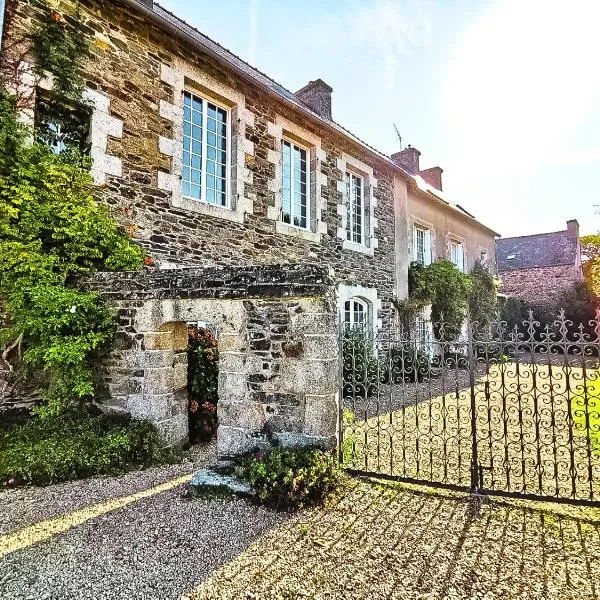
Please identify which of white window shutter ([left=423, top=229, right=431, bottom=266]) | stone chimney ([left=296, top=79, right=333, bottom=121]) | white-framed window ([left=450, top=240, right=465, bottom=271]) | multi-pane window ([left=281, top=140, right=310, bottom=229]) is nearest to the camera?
multi-pane window ([left=281, top=140, right=310, bottom=229])

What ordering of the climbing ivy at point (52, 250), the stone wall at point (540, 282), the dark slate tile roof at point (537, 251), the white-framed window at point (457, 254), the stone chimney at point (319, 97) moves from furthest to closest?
1. the dark slate tile roof at point (537, 251)
2. the stone wall at point (540, 282)
3. the white-framed window at point (457, 254)
4. the stone chimney at point (319, 97)
5. the climbing ivy at point (52, 250)

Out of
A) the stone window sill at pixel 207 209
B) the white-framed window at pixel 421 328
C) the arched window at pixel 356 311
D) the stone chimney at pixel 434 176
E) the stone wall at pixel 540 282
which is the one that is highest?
the stone chimney at pixel 434 176

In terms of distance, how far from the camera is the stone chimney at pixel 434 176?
1622 centimetres

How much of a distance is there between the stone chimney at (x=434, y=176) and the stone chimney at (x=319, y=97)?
7.22 metres

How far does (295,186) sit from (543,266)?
61.4ft

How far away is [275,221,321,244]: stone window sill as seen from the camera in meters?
7.76

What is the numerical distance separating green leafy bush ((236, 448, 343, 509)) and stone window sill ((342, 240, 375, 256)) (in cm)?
644

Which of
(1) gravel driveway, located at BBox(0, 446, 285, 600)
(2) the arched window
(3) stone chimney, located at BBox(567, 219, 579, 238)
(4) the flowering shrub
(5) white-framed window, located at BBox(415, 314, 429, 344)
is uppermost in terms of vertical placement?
(3) stone chimney, located at BBox(567, 219, 579, 238)

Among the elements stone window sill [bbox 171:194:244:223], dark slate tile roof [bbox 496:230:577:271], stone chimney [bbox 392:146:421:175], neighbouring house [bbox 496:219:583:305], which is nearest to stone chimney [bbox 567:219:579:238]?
neighbouring house [bbox 496:219:583:305]

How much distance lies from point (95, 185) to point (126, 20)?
8.59 ft

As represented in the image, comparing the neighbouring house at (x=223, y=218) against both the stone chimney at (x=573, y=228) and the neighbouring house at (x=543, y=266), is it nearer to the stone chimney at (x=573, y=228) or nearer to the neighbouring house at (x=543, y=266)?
the neighbouring house at (x=543, y=266)

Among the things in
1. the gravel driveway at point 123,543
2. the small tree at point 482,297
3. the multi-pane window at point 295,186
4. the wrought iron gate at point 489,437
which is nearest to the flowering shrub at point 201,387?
the gravel driveway at point 123,543

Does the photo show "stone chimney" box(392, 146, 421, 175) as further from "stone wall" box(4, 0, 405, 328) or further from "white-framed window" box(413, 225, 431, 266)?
"stone wall" box(4, 0, 405, 328)

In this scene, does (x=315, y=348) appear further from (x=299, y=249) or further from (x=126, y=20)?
(x=126, y=20)
